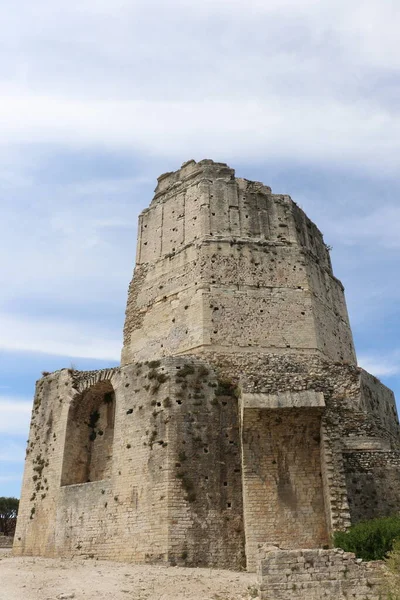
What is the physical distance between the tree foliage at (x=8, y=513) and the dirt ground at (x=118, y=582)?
26.2 metres

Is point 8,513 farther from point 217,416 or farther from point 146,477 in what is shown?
point 217,416

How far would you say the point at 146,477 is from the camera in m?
13.9

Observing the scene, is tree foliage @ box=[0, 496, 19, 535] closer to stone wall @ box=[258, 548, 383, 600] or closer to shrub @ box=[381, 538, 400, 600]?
stone wall @ box=[258, 548, 383, 600]

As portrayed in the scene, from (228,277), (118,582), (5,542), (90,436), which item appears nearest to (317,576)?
(118,582)

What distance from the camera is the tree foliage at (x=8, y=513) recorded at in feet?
118

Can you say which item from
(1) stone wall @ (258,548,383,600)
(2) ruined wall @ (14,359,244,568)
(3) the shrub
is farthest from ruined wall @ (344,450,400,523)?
(3) the shrub

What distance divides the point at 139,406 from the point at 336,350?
7672 mm

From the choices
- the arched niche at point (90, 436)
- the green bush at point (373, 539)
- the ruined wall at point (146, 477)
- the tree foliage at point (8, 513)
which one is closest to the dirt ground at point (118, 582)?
the ruined wall at point (146, 477)

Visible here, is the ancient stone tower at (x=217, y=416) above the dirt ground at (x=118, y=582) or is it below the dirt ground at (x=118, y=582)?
above

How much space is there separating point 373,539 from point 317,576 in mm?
1569

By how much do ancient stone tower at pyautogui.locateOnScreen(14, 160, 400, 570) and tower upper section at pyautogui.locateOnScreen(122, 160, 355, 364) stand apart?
2.3 inches

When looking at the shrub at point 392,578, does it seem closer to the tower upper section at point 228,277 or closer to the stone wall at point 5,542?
the tower upper section at point 228,277

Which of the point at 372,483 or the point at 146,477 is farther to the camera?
the point at 146,477

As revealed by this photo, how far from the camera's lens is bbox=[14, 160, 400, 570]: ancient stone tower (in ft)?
43.1
